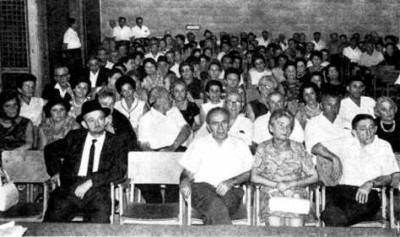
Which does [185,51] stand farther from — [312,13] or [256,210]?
[256,210]

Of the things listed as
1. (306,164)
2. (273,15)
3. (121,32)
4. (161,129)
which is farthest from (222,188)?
(273,15)

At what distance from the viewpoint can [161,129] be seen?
5.37 meters

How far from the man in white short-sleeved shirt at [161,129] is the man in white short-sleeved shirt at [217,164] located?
42.3 inches

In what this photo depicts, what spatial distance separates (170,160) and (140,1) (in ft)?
38.8

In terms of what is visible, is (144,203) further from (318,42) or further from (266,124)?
(318,42)

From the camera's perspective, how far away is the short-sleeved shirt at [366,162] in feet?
13.6

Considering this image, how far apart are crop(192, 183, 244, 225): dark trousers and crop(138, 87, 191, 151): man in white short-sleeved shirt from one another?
122 cm

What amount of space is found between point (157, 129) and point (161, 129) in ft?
0.13

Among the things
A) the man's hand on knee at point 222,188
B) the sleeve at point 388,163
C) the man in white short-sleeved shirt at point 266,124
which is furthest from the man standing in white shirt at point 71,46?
the sleeve at point 388,163

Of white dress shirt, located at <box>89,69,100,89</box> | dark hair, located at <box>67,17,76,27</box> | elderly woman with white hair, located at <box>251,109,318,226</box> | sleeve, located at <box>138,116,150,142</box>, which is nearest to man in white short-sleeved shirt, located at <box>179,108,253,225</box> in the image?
elderly woman with white hair, located at <box>251,109,318,226</box>

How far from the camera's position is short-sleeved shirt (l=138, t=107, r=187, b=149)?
5.34 metres

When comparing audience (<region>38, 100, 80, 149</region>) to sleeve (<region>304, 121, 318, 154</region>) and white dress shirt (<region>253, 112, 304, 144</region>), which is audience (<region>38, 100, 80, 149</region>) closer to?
white dress shirt (<region>253, 112, 304, 144</region>)

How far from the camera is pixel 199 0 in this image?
51.5 feet

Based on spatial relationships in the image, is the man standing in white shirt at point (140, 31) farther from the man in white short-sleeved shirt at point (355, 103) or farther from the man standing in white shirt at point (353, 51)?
the man in white short-sleeved shirt at point (355, 103)
